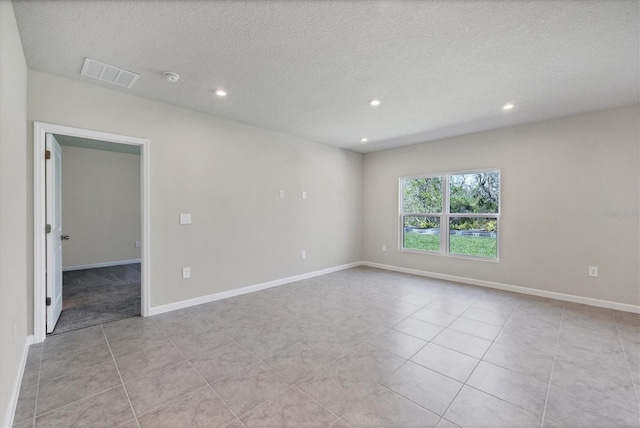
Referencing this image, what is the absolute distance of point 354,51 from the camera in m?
Result: 2.27

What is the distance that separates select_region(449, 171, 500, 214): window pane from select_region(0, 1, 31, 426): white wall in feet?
17.6

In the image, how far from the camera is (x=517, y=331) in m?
2.84

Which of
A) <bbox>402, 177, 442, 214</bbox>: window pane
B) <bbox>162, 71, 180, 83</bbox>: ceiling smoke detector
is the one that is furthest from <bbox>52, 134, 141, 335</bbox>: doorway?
<bbox>402, 177, 442, 214</bbox>: window pane

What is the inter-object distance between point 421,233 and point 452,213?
71cm

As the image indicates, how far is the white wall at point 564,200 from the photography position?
342 cm

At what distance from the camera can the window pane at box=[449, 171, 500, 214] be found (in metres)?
4.48

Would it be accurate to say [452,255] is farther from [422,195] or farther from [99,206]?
[99,206]

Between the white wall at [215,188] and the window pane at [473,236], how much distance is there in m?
2.24

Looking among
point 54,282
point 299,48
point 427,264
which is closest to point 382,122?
point 299,48

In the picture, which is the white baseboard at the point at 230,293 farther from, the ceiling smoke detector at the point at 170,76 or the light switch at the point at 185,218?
the ceiling smoke detector at the point at 170,76

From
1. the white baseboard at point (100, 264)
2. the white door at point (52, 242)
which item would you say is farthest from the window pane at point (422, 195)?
the white baseboard at point (100, 264)

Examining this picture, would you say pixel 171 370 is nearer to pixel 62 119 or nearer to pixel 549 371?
pixel 62 119

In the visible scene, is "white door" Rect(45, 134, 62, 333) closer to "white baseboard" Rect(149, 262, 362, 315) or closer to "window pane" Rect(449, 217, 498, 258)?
"white baseboard" Rect(149, 262, 362, 315)

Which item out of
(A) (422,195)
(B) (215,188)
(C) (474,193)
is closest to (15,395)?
(B) (215,188)
